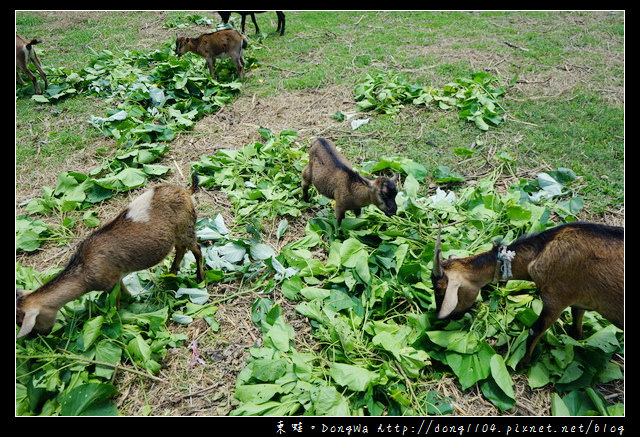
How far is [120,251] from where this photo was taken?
4.22 meters

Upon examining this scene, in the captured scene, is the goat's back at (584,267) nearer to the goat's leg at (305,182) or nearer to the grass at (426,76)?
the grass at (426,76)

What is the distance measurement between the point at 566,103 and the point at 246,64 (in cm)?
663

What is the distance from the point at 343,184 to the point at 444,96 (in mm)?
3839

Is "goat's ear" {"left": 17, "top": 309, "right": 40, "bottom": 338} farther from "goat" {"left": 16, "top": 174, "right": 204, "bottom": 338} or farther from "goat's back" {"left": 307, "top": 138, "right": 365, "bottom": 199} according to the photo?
"goat's back" {"left": 307, "top": 138, "right": 365, "bottom": 199}

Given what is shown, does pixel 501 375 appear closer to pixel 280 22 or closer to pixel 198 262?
pixel 198 262

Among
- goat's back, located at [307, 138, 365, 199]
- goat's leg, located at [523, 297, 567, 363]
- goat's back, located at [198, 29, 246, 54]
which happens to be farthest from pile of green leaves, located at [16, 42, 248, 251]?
goat's leg, located at [523, 297, 567, 363]

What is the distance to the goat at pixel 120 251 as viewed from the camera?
3959mm

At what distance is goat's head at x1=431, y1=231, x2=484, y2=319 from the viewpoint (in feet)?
12.6

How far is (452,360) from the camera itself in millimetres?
3791

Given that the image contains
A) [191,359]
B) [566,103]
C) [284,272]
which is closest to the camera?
[191,359]

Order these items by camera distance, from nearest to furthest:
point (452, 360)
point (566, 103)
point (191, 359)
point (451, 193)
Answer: point (452, 360) → point (191, 359) → point (451, 193) → point (566, 103)

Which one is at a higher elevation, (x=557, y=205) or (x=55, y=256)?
(x=557, y=205)
